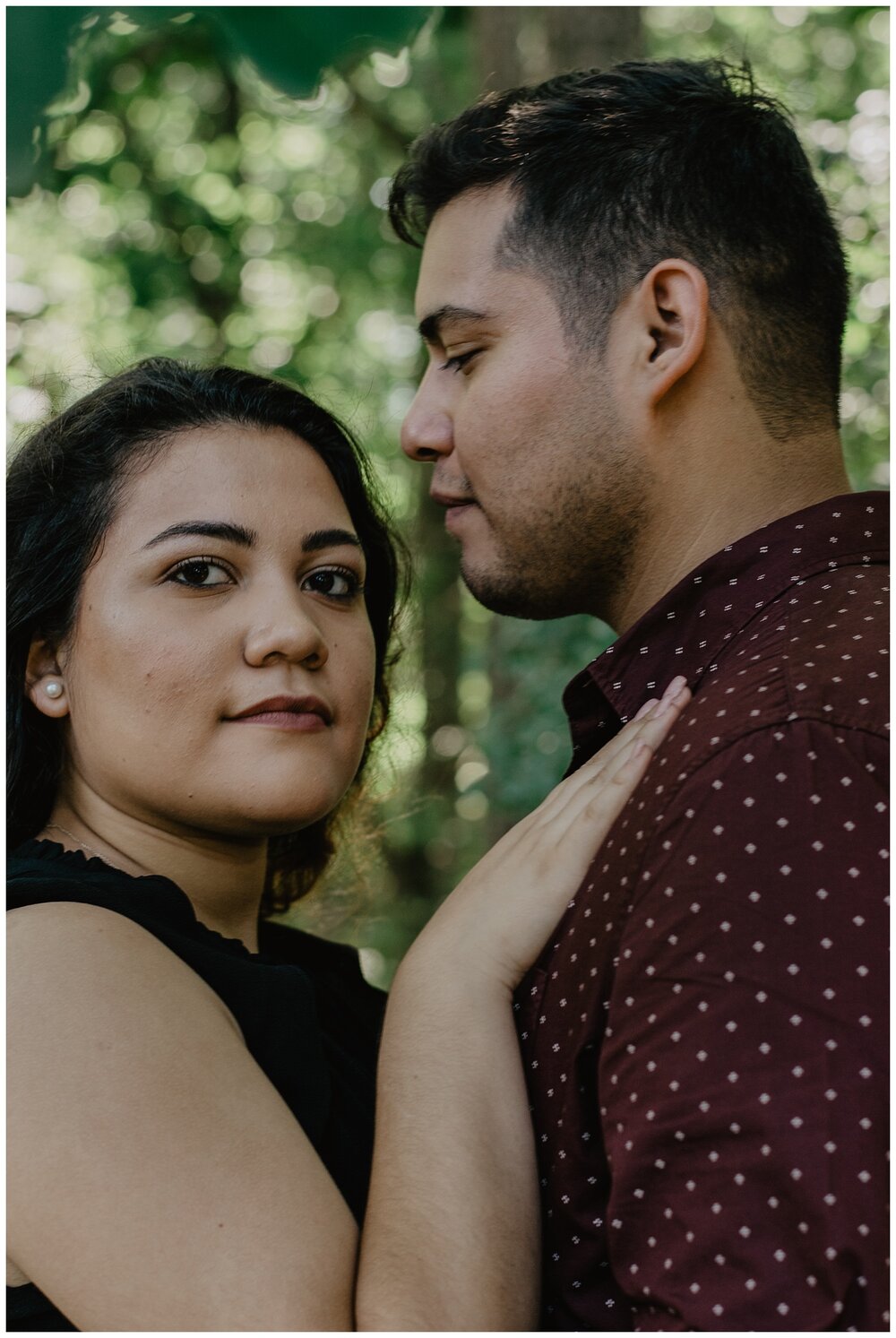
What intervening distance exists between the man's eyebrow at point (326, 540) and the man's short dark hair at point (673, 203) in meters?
0.58

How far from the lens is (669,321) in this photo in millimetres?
2406

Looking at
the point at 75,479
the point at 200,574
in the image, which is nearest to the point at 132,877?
the point at 200,574

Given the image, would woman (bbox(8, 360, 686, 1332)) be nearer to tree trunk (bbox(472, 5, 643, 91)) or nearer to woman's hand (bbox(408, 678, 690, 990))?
woman's hand (bbox(408, 678, 690, 990))

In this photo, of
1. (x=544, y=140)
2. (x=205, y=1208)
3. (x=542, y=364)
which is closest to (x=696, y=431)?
(x=542, y=364)

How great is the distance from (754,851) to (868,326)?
4234 mm

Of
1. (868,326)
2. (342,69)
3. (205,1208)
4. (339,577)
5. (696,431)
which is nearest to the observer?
(205,1208)

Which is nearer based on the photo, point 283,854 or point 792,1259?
point 792,1259

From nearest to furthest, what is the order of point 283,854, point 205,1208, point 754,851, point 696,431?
point 754,851 → point 205,1208 → point 696,431 → point 283,854

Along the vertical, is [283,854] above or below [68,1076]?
below

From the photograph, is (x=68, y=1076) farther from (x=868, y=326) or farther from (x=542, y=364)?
(x=868, y=326)

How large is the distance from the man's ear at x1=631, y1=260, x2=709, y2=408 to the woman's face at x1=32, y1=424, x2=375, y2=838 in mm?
684

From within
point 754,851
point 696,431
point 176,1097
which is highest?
point 696,431

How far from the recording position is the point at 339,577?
2.60 m

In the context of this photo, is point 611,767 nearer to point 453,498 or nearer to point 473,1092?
point 473,1092
